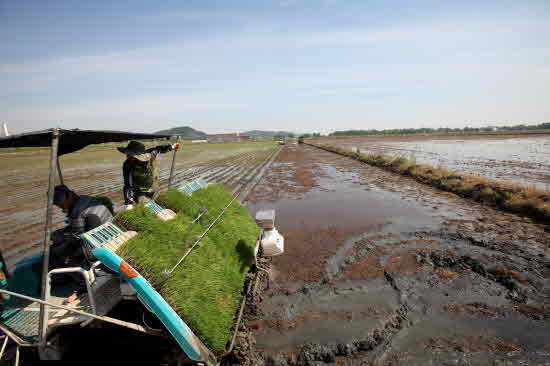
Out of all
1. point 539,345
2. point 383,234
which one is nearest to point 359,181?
point 383,234

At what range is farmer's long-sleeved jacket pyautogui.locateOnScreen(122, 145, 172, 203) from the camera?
5.12 m

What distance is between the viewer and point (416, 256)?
5480 mm

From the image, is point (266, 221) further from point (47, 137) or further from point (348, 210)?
point (348, 210)

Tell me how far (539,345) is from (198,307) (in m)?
3.78

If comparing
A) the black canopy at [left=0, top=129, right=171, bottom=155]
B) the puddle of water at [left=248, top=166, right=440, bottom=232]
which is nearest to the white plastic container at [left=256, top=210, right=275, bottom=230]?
the puddle of water at [left=248, top=166, right=440, bottom=232]

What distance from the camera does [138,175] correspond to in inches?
203

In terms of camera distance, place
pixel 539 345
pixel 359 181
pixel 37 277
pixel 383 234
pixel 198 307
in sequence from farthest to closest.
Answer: pixel 359 181 → pixel 383 234 → pixel 37 277 → pixel 539 345 → pixel 198 307

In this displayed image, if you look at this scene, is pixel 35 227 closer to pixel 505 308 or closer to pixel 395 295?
pixel 395 295

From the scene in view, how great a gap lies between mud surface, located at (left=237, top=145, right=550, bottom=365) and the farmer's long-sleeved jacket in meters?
2.87

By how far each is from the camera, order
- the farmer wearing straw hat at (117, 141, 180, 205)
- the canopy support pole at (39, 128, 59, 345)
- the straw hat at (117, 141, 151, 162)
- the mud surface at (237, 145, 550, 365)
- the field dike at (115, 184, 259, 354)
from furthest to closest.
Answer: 1. the farmer wearing straw hat at (117, 141, 180, 205)
2. the straw hat at (117, 141, 151, 162)
3. the mud surface at (237, 145, 550, 365)
4. the field dike at (115, 184, 259, 354)
5. the canopy support pole at (39, 128, 59, 345)

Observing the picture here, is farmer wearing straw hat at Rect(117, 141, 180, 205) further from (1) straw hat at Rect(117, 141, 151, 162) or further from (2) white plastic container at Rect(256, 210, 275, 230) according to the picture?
(2) white plastic container at Rect(256, 210, 275, 230)

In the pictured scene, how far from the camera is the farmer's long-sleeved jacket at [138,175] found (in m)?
5.12

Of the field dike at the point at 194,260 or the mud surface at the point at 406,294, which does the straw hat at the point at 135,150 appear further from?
the mud surface at the point at 406,294

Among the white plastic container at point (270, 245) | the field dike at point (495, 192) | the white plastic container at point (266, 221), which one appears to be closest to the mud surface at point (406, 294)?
the white plastic container at point (270, 245)
